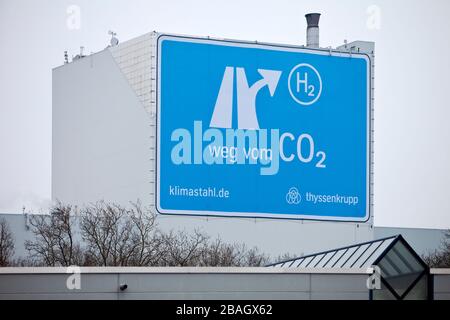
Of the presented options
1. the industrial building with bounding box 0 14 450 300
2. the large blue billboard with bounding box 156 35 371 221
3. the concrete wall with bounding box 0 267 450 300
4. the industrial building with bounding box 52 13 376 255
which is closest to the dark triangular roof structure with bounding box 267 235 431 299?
the concrete wall with bounding box 0 267 450 300

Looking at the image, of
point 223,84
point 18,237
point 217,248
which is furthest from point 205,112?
point 18,237

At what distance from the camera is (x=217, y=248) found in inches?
2530

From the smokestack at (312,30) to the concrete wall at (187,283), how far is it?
101 feet

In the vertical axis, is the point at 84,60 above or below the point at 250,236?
above

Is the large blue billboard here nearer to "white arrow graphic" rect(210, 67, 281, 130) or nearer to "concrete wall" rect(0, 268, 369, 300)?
"white arrow graphic" rect(210, 67, 281, 130)

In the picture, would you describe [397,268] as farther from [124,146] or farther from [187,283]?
[124,146]

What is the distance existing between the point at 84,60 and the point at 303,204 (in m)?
13.0

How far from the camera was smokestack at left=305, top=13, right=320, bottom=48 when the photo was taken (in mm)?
71750

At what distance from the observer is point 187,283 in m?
41.1

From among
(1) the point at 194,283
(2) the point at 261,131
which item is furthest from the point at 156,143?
(1) the point at 194,283

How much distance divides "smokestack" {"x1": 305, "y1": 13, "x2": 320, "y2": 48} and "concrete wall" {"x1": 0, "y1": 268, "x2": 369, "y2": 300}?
3080 cm

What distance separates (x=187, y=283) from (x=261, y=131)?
25856 millimetres

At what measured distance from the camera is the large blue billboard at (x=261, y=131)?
63688mm
